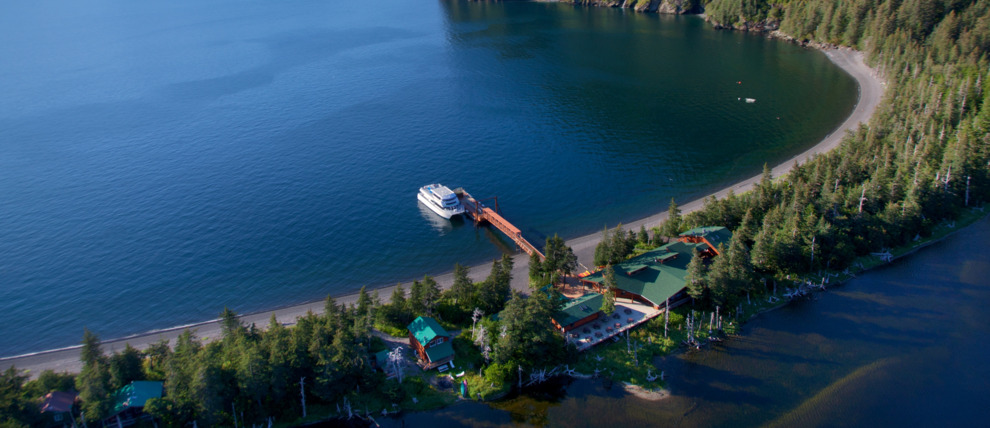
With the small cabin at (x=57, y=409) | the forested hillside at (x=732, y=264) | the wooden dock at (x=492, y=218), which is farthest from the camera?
the wooden dock at (x=492, y=218)

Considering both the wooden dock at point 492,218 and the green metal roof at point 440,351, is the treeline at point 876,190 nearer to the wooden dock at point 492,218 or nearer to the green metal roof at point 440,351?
the wooden dock at point 492,218

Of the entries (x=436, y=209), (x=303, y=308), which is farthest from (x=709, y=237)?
(x=303, y=308)

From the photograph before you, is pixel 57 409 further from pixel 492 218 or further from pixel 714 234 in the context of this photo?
pixel 714 234

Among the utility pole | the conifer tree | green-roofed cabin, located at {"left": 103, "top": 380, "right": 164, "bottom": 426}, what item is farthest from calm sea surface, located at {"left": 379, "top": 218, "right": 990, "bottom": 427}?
green-roofed cabin, located at {"left": 103, "top": 380, "right": 164, "bottom": 426}

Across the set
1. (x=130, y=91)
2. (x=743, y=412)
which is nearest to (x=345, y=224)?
(x=743, y=412)

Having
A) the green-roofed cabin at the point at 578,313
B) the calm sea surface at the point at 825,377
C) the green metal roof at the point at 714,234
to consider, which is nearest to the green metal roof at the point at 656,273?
the green metal roof at the point at 714,234

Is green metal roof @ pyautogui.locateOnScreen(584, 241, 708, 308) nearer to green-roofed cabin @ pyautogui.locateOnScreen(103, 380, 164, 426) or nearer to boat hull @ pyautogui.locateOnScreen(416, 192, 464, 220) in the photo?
boat hull @ pyautogui.locateOnScreen(416, 192, 464, 220)
